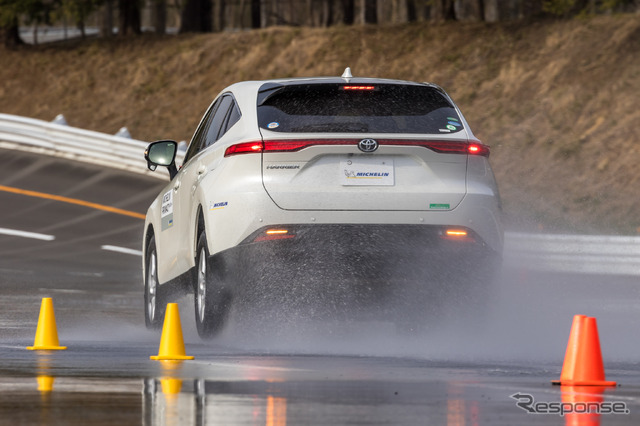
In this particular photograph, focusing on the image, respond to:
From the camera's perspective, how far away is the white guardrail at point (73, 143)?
33.7 metres

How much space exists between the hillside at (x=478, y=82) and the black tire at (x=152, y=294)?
12.9 m

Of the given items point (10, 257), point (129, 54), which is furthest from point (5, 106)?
point (10, 257)

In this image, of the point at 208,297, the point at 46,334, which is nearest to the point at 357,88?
the point at 208,297

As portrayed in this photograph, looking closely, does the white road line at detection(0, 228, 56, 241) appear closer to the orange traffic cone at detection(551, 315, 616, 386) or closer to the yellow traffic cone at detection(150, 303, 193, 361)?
the yellow traffic cone at detection(150, 303, 193, 361)

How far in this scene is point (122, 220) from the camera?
26.7m

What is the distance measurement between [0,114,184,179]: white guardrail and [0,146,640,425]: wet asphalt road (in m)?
13.4

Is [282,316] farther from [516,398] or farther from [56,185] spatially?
[56,185]

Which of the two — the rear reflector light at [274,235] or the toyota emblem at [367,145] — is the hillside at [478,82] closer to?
the toyota emblem at [367,145]

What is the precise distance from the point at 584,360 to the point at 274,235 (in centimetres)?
273

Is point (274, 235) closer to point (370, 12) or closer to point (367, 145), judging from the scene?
point (367, 145)

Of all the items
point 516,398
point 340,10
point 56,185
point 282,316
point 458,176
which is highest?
point 340,10

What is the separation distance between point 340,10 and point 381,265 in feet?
125

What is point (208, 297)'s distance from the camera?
11.9 meters

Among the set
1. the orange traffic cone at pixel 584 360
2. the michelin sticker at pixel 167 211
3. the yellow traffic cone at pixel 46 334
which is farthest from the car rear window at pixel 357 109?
the orange traffic cone at pixel 584 360
